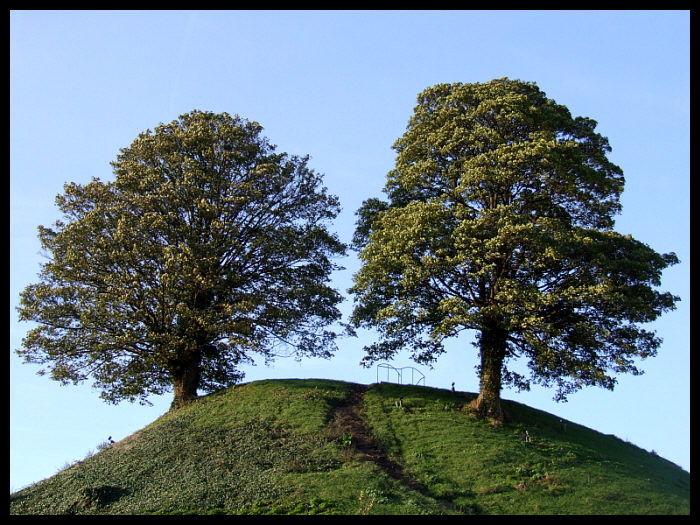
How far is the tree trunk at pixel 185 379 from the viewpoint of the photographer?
39750mm

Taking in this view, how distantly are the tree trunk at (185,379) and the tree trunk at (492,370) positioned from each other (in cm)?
1730

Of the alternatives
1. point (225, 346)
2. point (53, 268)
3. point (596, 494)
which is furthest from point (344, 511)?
point (53, 268)

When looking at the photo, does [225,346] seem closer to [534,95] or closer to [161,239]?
[161,239]

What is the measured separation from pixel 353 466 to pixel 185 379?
15.6 meters

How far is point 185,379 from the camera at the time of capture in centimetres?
4003

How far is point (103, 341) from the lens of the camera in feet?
126

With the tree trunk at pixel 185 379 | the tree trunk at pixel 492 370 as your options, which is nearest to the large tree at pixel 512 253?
the tree trunk at pixel 492 370

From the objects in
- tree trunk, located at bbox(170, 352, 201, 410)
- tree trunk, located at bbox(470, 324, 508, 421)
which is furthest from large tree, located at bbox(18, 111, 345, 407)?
tree trunk, located at bbox(470, 324, 508, 421)

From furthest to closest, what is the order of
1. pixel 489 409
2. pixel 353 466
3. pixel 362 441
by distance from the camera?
pixel 489 409
pixel 362 441
pixel 353 466

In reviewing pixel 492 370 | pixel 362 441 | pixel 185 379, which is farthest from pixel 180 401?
pixel 492 370

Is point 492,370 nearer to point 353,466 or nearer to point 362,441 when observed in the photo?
point 362,441

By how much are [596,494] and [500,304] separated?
10633mm

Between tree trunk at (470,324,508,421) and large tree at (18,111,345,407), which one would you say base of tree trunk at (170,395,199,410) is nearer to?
large tree at (18,111,345,407)
